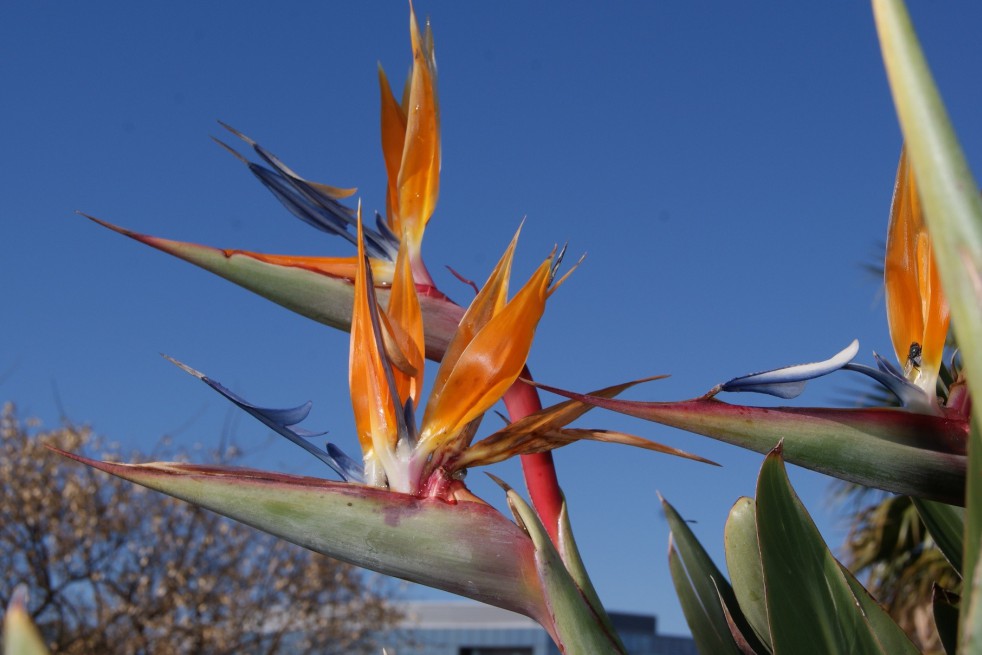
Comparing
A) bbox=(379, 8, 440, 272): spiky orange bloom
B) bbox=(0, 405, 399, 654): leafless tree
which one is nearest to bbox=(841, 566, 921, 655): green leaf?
bbox=(379, 8, 440, 272): spiky orange bloom

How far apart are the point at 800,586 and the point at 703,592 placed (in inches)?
11.9

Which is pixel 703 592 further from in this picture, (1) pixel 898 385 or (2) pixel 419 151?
(2) pixel 419 151

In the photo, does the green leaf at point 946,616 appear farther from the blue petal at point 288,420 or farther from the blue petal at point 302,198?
the blue petal at point 302,198

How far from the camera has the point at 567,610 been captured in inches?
19.8

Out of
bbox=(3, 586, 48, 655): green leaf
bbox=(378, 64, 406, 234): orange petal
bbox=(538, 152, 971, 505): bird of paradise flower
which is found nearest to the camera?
bbox=(3, 586, 48, 655): green leaf

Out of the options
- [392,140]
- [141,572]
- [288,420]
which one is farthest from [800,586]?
[141,572]

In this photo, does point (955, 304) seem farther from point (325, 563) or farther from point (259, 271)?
point (325, 563)

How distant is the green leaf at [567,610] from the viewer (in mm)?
501

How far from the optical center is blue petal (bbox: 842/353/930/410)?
0.53 metres

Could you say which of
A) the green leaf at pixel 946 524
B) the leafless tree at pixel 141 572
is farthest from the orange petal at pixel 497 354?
the leafless tree at pixel 141 572

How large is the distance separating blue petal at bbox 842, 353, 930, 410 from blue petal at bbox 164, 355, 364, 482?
13.4 inches

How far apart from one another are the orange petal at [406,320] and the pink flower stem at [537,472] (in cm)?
7

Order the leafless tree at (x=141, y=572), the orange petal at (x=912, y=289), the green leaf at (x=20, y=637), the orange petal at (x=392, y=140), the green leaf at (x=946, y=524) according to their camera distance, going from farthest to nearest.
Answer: the leafless tree at (x=141, y=572) → the orange petal at (x=392, y=140) → the green leaf at (x=946, y=524) → the orange petal at (x=912, y=289) → the green leaf at (x=20, y=637)

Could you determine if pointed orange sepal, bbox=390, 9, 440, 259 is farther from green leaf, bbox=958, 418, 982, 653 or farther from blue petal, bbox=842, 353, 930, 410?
green leaf, bbox=958, 418, 982, 653
